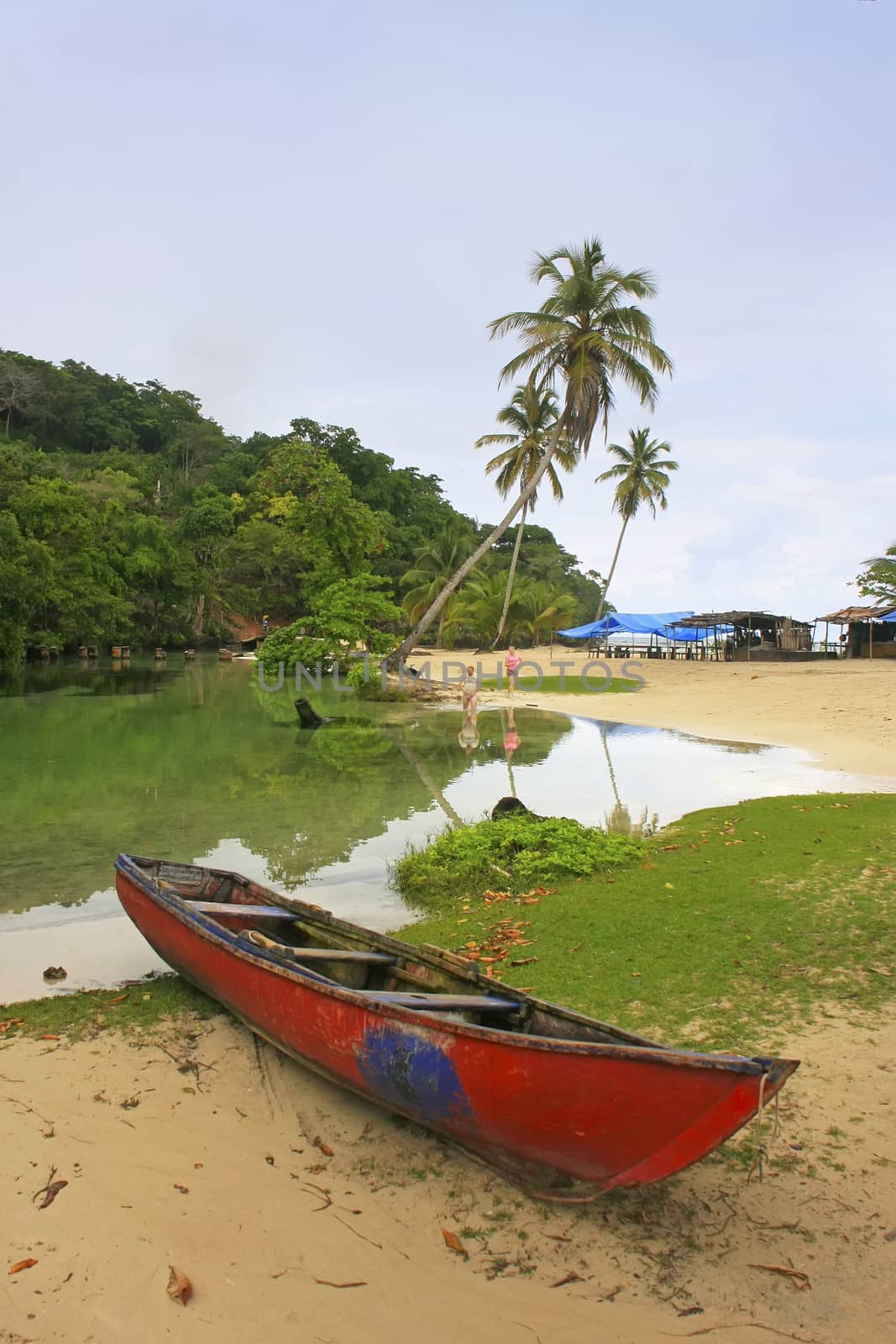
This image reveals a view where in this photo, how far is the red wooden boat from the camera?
3242 mm

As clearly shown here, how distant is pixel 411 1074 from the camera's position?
12.4ft

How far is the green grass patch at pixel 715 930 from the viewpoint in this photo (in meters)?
5.30

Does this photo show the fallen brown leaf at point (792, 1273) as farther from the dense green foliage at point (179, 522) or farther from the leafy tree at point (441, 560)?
the leafy tree at point (441, 560)

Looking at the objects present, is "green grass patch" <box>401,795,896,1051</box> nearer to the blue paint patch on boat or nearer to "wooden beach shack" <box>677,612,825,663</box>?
the blue paint patch on boat

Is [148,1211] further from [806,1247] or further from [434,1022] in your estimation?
[806,1247]

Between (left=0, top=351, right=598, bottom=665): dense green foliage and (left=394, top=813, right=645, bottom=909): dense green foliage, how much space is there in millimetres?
19837

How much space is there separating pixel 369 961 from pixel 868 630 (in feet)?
130

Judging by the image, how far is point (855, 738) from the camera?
1873 centimetres

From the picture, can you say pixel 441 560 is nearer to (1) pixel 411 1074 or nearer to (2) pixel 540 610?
(2) pixel 540 610

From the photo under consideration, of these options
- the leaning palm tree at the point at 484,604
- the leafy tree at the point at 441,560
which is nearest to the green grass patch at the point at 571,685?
the leaning palm tree at the point at 484,604

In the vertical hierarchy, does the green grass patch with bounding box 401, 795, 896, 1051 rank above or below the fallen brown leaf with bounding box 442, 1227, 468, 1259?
above

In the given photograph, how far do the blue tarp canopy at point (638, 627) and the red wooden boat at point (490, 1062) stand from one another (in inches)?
1836

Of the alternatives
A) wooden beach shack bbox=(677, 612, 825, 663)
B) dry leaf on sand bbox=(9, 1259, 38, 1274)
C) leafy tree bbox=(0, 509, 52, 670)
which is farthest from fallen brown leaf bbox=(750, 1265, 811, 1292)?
wooden beach shack bbox=(677, 612, 825, 663)

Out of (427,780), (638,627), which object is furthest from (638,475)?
(427,780)
